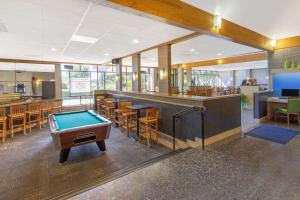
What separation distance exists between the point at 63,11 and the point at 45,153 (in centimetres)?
334

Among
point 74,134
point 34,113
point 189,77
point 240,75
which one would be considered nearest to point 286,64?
point 74,134

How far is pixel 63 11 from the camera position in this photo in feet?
11.7

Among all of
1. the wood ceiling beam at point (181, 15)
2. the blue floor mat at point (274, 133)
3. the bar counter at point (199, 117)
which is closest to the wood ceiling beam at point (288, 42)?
the wood ceiling beam at point (181, 15)

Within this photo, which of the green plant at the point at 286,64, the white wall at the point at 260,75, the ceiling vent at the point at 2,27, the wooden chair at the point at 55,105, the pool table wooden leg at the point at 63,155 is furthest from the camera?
the white wall at the point at 260,75

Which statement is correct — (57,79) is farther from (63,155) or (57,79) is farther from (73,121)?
(63,155)

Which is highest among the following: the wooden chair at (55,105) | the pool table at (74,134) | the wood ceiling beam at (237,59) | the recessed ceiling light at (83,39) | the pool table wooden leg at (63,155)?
the wood ceiling beam at (237,59)

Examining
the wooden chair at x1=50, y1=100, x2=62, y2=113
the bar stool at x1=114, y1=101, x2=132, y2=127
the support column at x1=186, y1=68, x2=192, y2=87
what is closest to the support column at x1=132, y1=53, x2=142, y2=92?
the bar stool at x1=114, y1=101, x2=132, y2=127

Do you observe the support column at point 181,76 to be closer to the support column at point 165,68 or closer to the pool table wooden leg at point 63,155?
the support column at point 165,68

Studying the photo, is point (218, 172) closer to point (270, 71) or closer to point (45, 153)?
point (45, 153)

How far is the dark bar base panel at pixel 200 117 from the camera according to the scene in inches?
151

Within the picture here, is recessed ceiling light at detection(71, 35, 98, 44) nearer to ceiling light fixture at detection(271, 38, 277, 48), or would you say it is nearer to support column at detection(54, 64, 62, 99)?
ceiling light fixture at detection(271, 38, 277, 48)

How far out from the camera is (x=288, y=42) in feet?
18.5

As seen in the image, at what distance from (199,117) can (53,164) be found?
3.31m

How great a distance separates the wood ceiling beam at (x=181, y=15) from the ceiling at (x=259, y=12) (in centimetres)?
12
